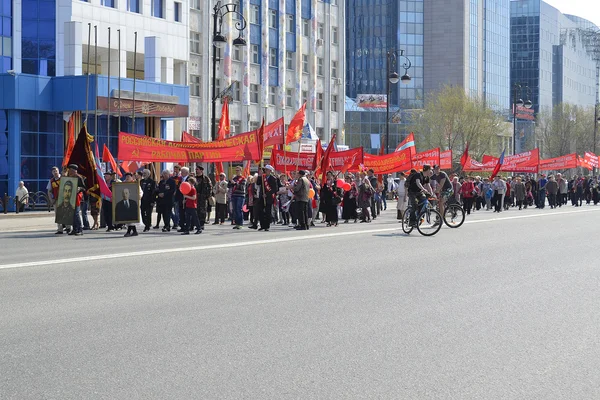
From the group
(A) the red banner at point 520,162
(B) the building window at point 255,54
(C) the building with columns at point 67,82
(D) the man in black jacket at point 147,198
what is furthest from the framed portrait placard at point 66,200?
(B) the building window at point 255,54

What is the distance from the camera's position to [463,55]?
4783 inches

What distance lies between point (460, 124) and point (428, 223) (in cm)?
5832

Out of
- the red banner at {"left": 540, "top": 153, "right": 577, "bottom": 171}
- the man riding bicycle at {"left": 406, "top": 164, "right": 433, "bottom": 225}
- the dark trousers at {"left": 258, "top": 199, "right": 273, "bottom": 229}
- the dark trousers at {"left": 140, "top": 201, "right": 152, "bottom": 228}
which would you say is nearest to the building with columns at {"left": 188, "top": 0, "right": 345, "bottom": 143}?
the red banner at {"left": 540, "top": 153, "right": 577, "bottom": 171}

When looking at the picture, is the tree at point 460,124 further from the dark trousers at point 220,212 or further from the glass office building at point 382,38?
the dark trousers at point 220,212

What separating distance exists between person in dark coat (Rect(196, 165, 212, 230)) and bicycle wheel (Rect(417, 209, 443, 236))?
17.6 ft

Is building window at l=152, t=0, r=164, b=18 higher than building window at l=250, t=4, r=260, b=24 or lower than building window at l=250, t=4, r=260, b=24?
lower

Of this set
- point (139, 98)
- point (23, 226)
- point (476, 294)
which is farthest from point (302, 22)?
point (476, 294)

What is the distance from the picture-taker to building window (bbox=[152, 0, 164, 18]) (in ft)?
166

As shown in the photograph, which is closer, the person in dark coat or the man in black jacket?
the person in dark coat

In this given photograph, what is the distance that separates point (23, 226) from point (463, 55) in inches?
3941

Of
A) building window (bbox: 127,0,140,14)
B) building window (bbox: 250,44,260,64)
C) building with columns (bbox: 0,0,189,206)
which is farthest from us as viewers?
building window (bbox: 250,44,260,64)

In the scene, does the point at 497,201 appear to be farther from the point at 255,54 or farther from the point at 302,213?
the point at 255,54

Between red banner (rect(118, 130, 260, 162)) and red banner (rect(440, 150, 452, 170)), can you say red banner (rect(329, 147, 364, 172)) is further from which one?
red banner (rect(440, 150, 452, 170))

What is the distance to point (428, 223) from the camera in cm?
2142
